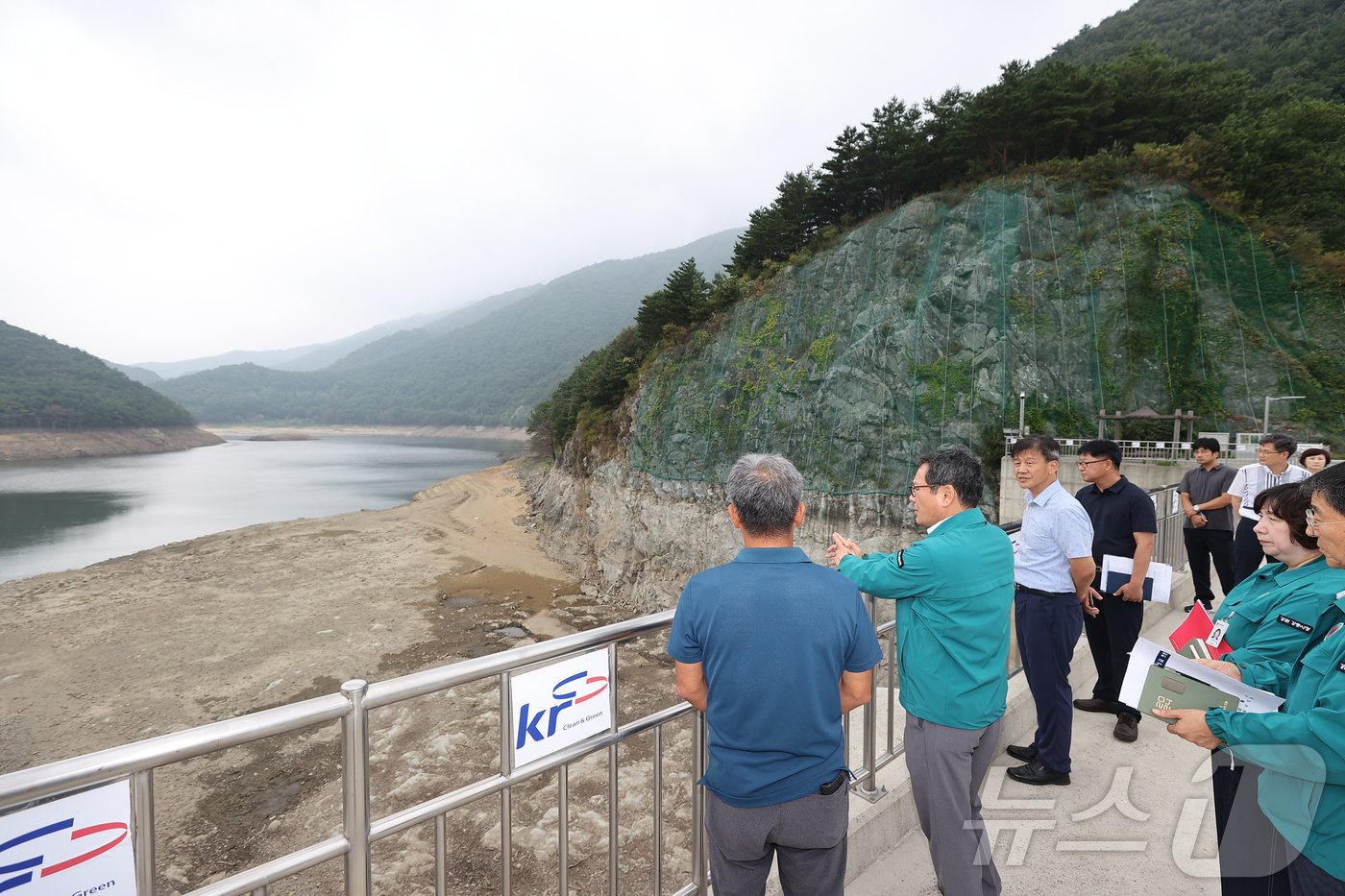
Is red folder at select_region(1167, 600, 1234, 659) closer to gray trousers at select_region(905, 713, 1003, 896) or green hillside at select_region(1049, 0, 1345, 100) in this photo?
gray trousers at select_region(905, 713, 1003, 896)

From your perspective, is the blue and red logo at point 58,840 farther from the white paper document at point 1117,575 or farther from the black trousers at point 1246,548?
the black trousers at point 1246,548

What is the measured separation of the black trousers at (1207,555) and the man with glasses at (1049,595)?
3942 mm

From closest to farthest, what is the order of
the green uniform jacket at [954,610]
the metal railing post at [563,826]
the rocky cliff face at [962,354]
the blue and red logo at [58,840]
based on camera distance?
the blue and red logo at [58,840] → the metal railing post at [563,826] → the green uniform jacket at [954,610] → the rocky cliff face at [962,354]

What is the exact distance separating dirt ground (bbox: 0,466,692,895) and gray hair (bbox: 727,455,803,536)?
5670 millimetres

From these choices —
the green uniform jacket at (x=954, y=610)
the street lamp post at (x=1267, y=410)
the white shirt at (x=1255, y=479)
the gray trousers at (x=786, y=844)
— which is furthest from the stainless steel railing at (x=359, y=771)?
the street lamp post at (x=1267, y=410)

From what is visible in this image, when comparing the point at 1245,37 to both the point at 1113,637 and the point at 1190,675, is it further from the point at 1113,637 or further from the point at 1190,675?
the point at 1190,675

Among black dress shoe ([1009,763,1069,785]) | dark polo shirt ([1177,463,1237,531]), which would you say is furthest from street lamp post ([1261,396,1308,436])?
black dress shoe ([1009,763,1069,785])

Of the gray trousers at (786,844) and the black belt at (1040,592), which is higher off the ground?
the black belt at (1040,592)

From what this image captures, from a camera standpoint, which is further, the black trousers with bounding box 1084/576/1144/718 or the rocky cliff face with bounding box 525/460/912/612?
the rocky cliff face with bounding box 525/460/912/612

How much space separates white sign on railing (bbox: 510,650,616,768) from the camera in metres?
1.88

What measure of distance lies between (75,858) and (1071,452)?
20699 millimetres

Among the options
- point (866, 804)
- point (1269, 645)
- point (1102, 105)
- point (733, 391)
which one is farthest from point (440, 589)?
point (1102, 105)

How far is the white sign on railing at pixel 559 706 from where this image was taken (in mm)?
1883

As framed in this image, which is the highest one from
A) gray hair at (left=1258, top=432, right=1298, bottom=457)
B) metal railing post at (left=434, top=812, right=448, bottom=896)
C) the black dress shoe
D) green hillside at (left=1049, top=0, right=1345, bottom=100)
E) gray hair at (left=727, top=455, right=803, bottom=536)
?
green hillside at (left=1049, top=0, right=1345, bottom=100)
